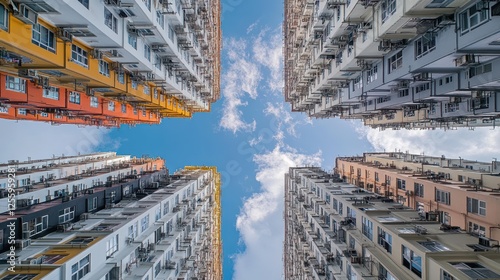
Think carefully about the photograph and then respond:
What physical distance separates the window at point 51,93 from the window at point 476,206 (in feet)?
129

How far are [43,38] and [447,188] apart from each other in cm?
3685

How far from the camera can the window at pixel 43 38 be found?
16.9 meters

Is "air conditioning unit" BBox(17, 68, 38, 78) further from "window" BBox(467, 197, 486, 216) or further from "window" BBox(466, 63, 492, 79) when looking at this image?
"window" BBox(467, 197, 486, 216)

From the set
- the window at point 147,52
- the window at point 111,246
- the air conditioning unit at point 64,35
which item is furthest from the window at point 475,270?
the window at point 147,52

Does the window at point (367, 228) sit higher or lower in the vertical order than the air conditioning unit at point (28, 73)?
lower

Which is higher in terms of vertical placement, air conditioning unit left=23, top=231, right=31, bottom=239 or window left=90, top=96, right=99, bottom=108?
window left=90, top=96, right=99, bottom=108

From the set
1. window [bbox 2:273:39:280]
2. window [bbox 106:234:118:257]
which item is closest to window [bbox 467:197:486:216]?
window [bbox 106:234:118:257]

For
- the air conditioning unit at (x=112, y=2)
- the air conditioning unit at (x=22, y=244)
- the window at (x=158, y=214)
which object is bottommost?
the window at (x=158, y=214)

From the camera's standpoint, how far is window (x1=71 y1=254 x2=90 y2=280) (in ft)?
57.2

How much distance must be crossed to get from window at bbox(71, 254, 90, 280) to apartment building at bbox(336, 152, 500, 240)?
→ 24.3m

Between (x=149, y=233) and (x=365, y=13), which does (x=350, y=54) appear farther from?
(x=149, y=233)

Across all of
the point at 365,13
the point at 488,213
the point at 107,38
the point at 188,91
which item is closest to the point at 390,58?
the point at 365,13

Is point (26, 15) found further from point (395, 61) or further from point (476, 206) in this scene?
point (476, 206)

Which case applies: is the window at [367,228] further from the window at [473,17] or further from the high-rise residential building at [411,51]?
the window at [473,17]
